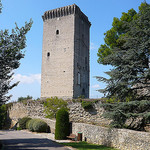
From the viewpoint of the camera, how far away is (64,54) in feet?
105

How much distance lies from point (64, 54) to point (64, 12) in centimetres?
777

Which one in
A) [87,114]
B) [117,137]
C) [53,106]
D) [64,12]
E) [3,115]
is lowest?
[3,115]

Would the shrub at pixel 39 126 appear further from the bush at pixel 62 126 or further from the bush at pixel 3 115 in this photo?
the bush at pixel 3 115

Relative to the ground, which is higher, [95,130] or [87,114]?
[87,114]

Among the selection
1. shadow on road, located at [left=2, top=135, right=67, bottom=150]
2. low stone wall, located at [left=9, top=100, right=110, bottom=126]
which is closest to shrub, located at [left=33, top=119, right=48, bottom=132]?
low stone wall, located at [left=9, top=100, right=110, bottom=126]

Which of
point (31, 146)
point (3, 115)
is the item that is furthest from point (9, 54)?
point (3, 115)

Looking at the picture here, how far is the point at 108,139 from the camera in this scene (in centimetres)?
1187

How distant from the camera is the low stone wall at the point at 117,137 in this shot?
Result: 31.1 ft

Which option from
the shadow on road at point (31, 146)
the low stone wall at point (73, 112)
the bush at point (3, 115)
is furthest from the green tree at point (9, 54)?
the bush at point (3, 115)

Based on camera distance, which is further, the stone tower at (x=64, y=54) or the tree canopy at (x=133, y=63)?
the stone tower at (x=64, y=54)

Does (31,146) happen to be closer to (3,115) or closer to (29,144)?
(29,144)

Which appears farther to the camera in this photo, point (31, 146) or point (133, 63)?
point (133, 63)

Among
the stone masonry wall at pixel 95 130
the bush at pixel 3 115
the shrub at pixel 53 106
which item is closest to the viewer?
the stone masonry wall at pixel 95 130

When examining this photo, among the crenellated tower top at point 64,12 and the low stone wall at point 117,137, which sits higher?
the crenellated tower top at point 64,12
